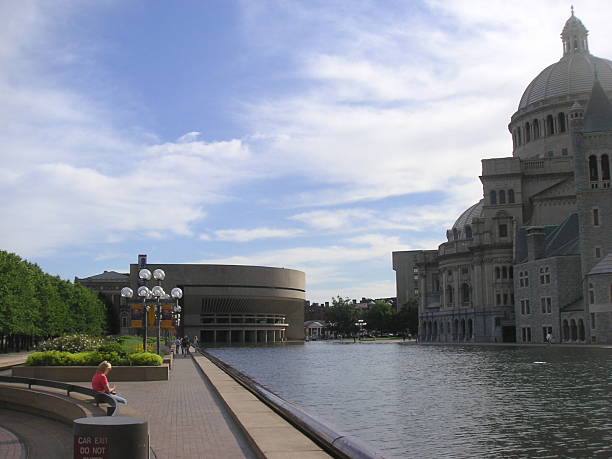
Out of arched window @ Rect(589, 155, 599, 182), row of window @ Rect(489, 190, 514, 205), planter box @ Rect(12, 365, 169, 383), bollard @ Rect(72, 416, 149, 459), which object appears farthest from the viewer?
row of window @ Rect(489, 190, 514, 205)

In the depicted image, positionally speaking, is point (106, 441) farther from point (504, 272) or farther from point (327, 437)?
point (504, 272)

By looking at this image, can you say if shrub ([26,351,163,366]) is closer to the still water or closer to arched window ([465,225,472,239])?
the still water

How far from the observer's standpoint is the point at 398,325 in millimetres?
161000

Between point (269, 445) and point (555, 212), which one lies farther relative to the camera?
point (555, 212)

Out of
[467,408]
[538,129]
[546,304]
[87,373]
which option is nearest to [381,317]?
[538,129]

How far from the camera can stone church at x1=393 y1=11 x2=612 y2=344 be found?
80438mm

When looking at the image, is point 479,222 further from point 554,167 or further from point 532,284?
point 532,284

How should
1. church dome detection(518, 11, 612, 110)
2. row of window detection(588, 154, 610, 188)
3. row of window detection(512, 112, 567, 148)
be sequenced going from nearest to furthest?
row of window detection(588, 154, 610, 188)
church dome detection(518, 11, 612, 110)
row of window detection(512, 112, 567, 148)

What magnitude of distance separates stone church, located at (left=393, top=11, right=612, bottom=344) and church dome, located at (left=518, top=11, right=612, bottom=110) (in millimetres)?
171

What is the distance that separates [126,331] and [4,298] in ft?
321

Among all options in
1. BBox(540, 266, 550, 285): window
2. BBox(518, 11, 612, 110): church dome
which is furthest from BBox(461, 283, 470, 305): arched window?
BBox(518, 11, 612, 110): church dome

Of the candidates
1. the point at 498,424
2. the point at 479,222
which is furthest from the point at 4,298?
the point at 479,222

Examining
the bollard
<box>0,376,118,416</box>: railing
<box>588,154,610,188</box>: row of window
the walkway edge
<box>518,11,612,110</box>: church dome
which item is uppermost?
<box>518,11,612,110</box>: church dome

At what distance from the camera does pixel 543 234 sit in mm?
92750
